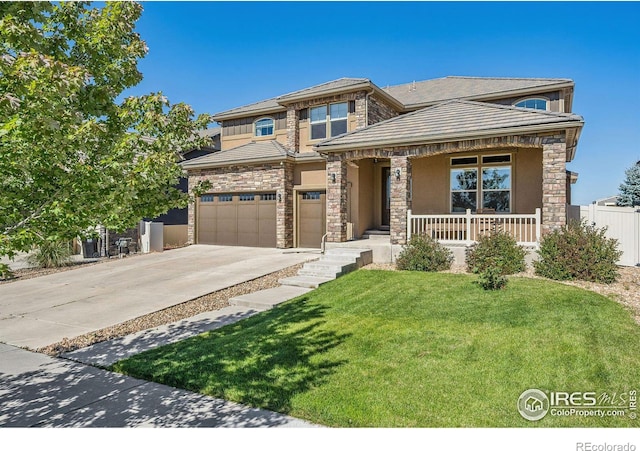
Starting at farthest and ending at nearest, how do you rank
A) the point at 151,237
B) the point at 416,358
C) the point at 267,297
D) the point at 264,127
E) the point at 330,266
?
the point at 264,127, the point at 151,237, the point at 330,266, the point at 267,297, the point at 416,358

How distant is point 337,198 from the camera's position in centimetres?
1380

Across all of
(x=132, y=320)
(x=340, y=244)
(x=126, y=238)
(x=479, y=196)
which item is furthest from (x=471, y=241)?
(x=126, y=238)

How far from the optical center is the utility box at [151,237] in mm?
18391

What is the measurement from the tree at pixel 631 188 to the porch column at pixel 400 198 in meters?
18.9

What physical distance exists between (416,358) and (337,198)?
30.4 feet

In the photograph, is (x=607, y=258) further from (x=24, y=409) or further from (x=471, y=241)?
(x=24, y=409)

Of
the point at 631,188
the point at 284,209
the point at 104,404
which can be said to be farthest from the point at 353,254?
the point at 631,188

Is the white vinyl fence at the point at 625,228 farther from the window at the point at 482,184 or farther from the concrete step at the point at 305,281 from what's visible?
the concrete step at the point at 305,281

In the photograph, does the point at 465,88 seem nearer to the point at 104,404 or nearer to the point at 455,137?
the point at 455,137

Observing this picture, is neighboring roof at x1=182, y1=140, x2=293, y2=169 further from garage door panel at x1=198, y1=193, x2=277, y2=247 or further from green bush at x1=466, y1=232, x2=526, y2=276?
green bush at x1=466, y1=232, x2=526, y2=276

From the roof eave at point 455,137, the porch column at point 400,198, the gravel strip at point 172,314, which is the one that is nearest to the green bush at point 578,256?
the roof eave at point 455,137

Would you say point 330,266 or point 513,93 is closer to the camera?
point 330,266

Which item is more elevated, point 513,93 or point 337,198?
point 513,93

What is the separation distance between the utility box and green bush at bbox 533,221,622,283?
16.1 m
